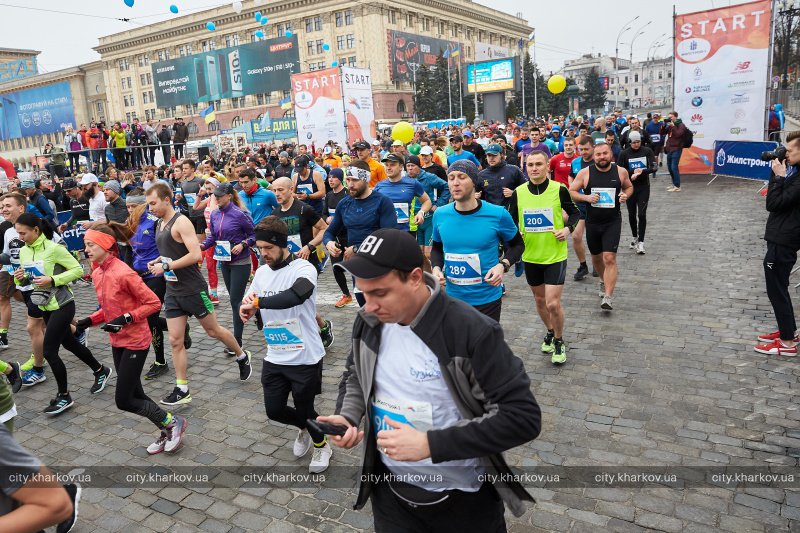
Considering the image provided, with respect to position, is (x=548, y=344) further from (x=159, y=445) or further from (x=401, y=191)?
(x=159, y=445)

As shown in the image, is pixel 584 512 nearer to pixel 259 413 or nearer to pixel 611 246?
pixel 259 413

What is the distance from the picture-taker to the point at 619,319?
7246mm

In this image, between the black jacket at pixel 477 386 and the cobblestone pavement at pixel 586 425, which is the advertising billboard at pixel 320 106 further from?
the black jacket at pixel 477 386

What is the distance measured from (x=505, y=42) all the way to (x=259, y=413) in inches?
4833

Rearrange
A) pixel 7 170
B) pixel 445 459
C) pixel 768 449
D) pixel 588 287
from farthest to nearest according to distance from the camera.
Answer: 1. pixel 7 170
2. pixel 588 287
3. pixel 768 449
4. pixel 445 459

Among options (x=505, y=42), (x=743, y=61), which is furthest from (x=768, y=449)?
(x=505, y=42)

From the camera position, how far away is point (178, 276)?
227 inches

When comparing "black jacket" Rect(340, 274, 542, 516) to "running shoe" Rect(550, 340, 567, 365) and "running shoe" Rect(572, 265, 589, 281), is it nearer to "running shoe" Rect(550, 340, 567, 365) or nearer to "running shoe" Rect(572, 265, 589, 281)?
"running shoe" Rect(550, 340, 567, 365)

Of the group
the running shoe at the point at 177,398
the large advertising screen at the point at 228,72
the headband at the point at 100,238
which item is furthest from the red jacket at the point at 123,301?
the large advertising screen at the point at 228,72

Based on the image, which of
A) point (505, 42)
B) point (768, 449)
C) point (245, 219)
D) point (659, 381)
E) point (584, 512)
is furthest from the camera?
point (505, 42)

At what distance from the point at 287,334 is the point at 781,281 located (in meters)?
5.05

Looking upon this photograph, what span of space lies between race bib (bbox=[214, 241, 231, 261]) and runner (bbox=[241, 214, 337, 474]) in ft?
8.34

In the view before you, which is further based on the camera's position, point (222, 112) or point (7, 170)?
point (222, 112)

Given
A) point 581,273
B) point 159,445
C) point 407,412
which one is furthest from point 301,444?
point 581,273
